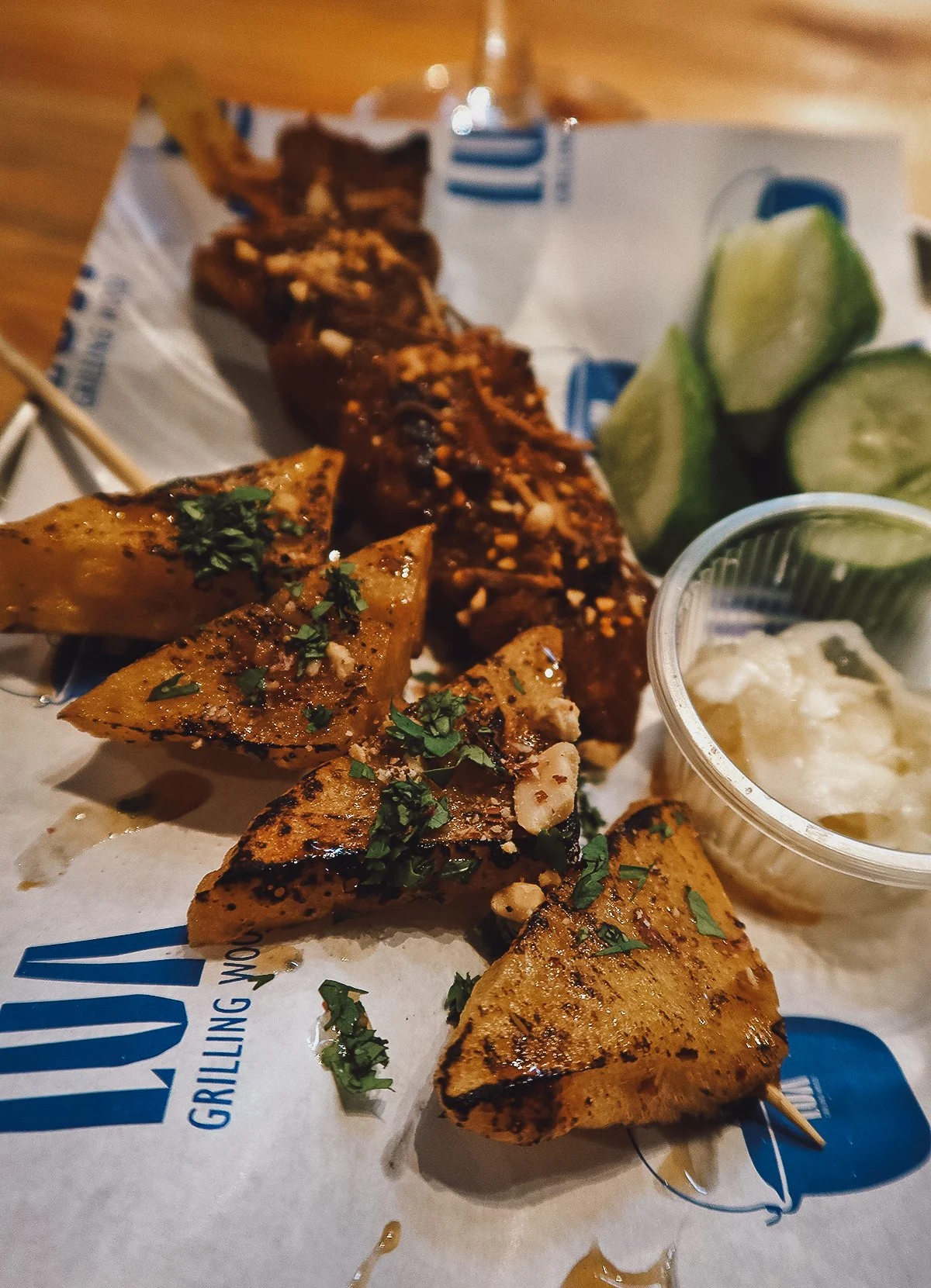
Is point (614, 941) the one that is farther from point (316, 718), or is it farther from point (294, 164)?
point (294, 164)

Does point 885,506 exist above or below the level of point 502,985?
above

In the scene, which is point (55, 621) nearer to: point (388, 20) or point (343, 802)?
point (343, 802)

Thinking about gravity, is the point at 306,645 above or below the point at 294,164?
below

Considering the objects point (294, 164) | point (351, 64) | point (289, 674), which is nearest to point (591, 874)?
point (289, 674)

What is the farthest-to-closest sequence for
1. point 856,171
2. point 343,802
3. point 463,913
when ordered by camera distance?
1. point 856,171
2. point 463,913
3. point 343,802

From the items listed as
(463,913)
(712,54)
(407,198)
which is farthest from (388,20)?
(463,913)

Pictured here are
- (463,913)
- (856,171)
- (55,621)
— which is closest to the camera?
(463,913)

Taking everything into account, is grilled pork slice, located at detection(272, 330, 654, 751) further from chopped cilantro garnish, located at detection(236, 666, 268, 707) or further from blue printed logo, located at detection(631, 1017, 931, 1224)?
blue printed logo, located at detection(631, 1017, 931, 1224)
